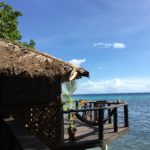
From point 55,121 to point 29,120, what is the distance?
2.96 feet

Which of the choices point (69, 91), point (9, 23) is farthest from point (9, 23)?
point (69, 91)

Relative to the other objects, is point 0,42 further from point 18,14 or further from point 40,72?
point 18,14

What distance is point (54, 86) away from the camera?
10.5 metres

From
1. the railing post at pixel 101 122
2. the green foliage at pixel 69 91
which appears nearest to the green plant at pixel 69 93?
the green foliage at pixel 69 91

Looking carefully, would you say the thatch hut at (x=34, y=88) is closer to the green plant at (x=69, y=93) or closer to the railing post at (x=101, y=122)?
the railing post at (x=101, y=122)

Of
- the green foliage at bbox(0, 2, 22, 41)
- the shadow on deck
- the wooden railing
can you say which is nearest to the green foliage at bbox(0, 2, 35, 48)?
the green foliage at bbox(0, 2, 22, 41)

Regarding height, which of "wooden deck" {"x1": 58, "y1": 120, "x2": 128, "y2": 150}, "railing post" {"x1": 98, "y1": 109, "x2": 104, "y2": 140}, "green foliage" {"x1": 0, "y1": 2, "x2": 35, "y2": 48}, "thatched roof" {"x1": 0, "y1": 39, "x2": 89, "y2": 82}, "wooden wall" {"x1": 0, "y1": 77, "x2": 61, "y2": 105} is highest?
"green foliage" {"x1": 0, "y1": 2, "x2": 35, "y2": 48}

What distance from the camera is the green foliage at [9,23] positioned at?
836 inches

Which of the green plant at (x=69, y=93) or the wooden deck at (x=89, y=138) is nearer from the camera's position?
the wooden deck at (x=89, y=138)

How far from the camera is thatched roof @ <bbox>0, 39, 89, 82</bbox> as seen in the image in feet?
29.7

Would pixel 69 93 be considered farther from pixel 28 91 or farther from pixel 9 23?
pixel 9 23

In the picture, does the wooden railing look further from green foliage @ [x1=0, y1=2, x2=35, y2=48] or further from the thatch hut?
green foliage @ [x1=0, y1=2, x2=35, y2=48]

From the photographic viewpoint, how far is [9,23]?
21.9 m

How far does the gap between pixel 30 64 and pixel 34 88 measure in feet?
2.73
